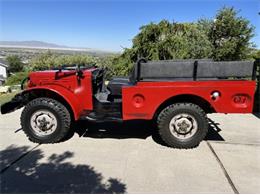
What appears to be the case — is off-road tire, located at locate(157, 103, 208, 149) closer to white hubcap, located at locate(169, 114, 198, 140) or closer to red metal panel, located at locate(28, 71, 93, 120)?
white hubcap, located at locate(169, 114, 198, 140)

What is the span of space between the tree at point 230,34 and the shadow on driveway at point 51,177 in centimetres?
1627

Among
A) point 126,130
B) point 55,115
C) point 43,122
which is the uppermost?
point 55,115

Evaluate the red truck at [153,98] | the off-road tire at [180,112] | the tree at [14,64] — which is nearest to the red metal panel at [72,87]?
the red truck at [153,98]

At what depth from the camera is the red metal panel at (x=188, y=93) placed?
4270 millimetres

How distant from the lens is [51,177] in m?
3.52

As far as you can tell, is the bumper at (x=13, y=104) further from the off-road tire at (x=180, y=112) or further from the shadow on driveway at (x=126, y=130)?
the off-road tire at (x=180, y=112)

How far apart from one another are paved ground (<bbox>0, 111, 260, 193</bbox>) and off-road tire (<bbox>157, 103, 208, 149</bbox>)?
5.2 inches

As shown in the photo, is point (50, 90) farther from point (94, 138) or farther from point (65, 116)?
point (94, 138)

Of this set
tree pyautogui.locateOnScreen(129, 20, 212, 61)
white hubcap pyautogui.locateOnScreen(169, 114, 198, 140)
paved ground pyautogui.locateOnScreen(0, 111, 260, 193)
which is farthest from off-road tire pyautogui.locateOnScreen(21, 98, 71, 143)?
tree pyautogui.locateOnScreen(129, 20, 212, 61)

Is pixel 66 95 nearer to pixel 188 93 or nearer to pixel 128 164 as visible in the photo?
pixel 128 164

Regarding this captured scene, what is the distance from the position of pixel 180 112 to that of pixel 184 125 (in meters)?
0.23

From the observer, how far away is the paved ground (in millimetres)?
3301

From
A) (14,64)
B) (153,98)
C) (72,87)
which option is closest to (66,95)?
(72,87)

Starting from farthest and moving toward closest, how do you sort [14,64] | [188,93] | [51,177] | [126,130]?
[14,64], [126,130], [188,93], [51,177]
